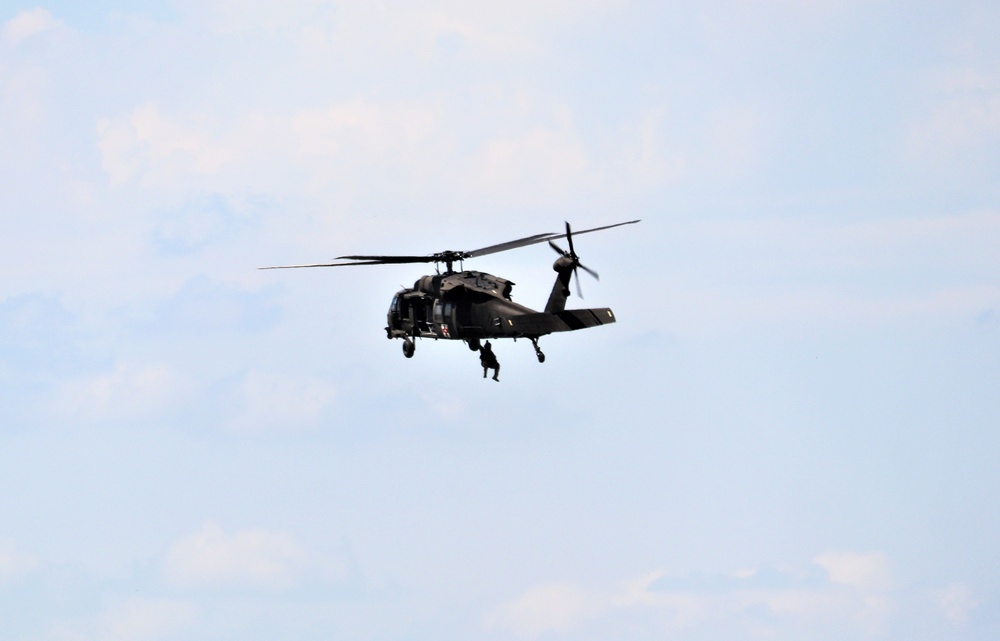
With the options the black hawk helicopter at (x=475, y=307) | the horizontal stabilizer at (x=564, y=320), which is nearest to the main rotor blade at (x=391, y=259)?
the black hawk helicopter at (x=475, y=307)

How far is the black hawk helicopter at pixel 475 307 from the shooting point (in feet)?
293

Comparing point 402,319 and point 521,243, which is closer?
point 521,243

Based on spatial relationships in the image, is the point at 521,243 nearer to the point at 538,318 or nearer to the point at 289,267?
the point at 538,318

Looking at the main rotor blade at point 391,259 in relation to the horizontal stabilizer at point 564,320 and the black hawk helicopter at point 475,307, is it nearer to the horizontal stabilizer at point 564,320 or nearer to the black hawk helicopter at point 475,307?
the black hawk helicopter at point 475,307

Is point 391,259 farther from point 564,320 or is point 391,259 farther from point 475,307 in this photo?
point 564,320

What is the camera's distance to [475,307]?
94875mm

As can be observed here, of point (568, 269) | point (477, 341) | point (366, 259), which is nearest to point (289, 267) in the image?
point (366, 259)

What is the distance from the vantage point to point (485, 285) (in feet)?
312

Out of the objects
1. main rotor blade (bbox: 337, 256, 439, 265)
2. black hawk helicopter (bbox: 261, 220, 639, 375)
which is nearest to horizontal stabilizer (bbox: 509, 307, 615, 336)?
black hawk helicopter (bbox: 261, 220, 639, 375)

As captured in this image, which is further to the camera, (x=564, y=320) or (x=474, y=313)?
(x=474, y=313)

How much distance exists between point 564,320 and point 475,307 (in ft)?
27.4

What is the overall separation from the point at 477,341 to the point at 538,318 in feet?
27.3

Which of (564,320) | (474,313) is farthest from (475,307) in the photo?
(564,320)

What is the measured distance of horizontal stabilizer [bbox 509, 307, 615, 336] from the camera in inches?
3445
